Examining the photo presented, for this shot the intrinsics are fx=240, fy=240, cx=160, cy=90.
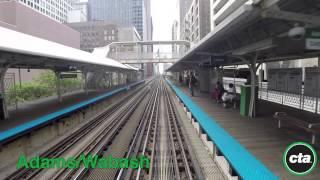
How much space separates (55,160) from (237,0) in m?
35.5

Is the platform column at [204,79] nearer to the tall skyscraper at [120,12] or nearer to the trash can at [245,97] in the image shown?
the trash can at [245,97]

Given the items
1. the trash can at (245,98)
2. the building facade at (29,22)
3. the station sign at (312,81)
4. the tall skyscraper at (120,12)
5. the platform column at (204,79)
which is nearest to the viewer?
the trash can at (245,98)

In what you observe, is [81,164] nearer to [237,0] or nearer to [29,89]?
[29,89]

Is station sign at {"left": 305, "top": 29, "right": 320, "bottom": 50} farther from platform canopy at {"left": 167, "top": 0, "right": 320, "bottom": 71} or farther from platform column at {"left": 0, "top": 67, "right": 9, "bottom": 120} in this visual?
platform column at {"left": 0, "top": 67, "right": 9, "bottom": 120}

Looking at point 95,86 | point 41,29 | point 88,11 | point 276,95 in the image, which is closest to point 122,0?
point 88,11

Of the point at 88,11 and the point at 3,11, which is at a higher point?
the point at 88,11

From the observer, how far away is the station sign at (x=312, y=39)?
15.0 ft

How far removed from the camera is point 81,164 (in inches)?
272

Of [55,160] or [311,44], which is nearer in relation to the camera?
[311,44]

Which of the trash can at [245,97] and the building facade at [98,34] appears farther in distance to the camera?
the building facade at [98,34]

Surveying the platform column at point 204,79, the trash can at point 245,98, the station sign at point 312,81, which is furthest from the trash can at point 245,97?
the platform column at point 204,79

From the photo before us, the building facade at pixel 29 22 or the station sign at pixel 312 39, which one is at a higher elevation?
the building facade at pixel 29 22

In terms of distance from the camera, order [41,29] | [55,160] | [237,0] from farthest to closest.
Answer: [41,29] → [237,0] → [55,160]

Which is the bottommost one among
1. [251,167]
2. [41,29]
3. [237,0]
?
[251,167]
